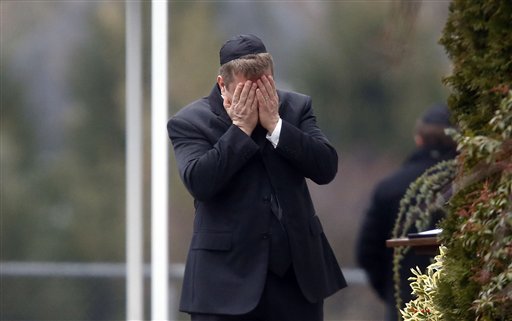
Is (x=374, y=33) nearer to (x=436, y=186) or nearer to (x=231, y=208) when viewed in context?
(x=436, y=186)

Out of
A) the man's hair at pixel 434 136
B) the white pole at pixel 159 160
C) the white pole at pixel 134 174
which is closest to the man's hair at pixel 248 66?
the man's hair at pixel 434 136

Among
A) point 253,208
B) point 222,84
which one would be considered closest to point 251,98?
point 222,84

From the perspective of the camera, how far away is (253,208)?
514cm

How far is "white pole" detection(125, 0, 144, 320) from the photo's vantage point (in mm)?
8680

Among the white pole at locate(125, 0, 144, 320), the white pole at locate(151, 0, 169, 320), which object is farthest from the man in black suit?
the white pole at locate(125, 0, 144, 320)

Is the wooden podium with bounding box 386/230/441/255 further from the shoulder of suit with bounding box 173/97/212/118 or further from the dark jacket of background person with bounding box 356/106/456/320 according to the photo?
the dark jacket of background person with bounding box 356/106/456/320

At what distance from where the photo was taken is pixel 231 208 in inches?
203

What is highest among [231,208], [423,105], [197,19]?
[197,19]

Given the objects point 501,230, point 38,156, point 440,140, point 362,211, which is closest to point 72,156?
point 38,156

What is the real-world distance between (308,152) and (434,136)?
2566mm

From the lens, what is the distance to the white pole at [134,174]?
868 cm

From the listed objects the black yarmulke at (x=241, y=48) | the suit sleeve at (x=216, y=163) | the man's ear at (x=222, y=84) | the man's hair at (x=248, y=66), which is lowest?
the suit sleeve at (x=216, y=163)

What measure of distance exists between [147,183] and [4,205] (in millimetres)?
1031

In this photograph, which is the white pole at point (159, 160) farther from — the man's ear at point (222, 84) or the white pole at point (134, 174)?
the man's ear at point (222, 84)
